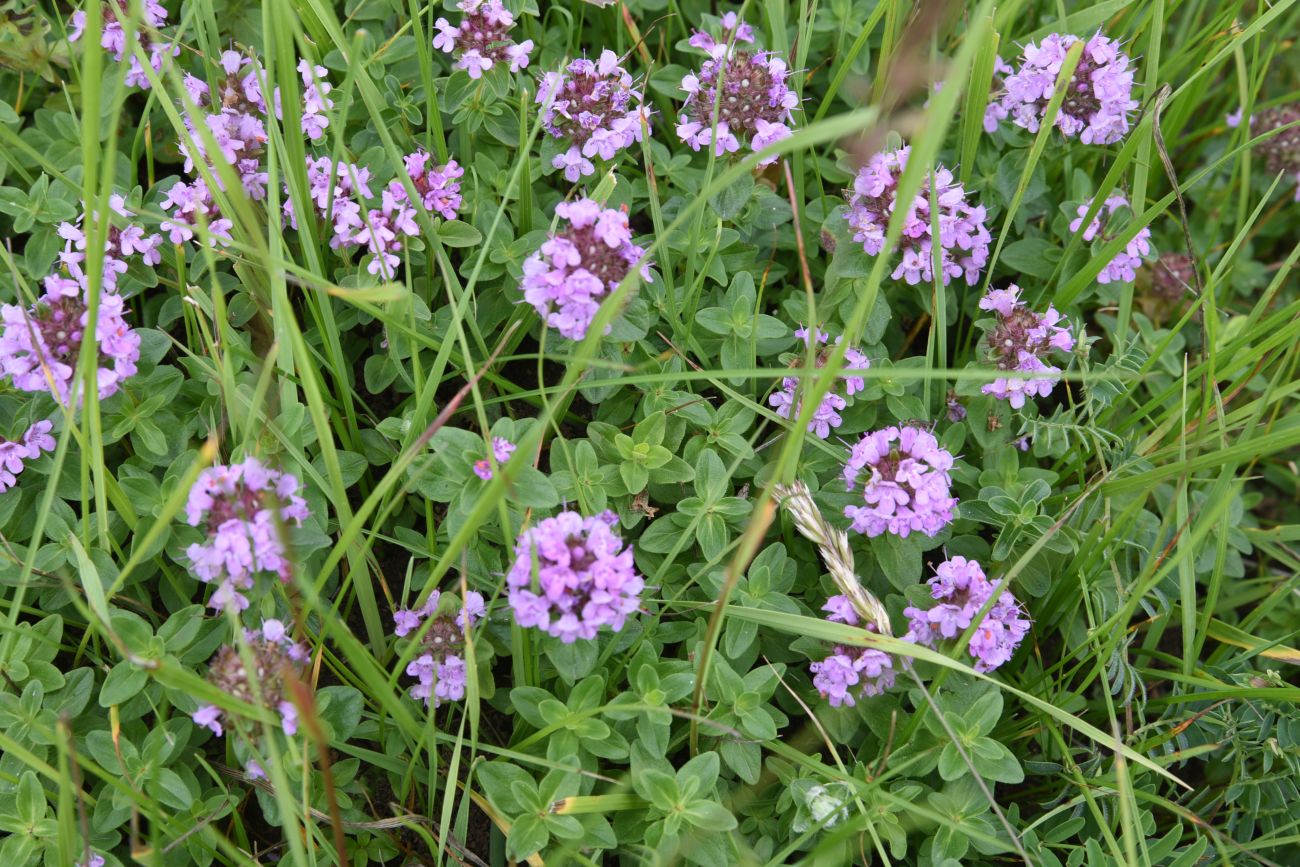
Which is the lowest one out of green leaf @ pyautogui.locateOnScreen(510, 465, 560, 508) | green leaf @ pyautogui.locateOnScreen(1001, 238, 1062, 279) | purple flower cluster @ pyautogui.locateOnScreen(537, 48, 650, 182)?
green leaf @ pyautogui.locateOnScreen(510, 465, 560, 508)

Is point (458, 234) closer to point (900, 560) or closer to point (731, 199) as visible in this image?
point (731, 199)

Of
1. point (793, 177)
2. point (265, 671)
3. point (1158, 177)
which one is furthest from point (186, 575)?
point (1158, 177)

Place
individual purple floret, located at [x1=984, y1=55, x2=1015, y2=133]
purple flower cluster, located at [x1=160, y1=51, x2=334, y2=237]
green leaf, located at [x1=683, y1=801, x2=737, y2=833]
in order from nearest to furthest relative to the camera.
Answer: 1. green leaf, located at [x1=683, y1=801, x2=737, y2=833]
2. purple flower cluster, located at [x1=160, y1=51, x2=334, y2=237]
3. individual purple floret, located at [x1=984, y1=55, x2=1015, y2=133]

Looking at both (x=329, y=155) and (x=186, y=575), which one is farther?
(x=329, y=155)

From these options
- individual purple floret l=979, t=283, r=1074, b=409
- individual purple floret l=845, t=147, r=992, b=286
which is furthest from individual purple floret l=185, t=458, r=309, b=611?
individual purple floret l=979, t=283, r=1074, b=409

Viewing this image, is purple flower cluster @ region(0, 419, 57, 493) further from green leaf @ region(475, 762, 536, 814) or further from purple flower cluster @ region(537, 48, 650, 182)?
purple flower cluster @ region(537, 48, 650, 182)

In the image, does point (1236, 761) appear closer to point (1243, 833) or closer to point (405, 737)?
point (1243, 833)

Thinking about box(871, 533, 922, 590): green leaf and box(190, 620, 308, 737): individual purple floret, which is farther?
box(871, 533, 922, 590): green leaf
